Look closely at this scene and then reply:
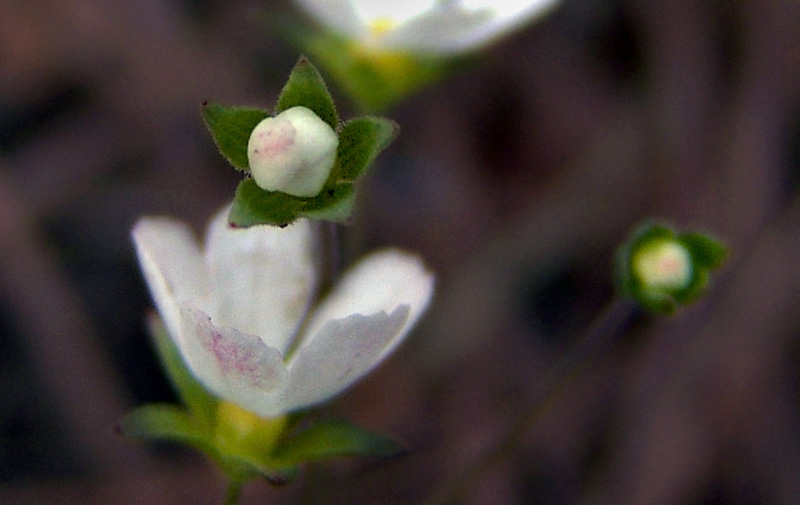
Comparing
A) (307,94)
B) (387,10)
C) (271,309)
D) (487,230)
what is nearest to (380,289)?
(271,309)

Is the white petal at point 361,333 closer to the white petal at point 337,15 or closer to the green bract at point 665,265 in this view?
the green bract at point 665,265

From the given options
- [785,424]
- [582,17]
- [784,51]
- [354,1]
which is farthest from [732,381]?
[354,1]

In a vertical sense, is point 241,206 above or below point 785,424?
above

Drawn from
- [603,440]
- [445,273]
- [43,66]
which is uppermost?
[43,66]

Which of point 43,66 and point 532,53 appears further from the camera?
point 532,53

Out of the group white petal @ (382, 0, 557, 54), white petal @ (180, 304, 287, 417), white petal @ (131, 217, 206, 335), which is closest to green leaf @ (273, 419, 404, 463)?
white petal @ (180, 304, 287, 417)

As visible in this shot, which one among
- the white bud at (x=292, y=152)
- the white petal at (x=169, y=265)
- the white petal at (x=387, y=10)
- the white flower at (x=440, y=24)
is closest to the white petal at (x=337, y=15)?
the white flower at (x=440, y=24)

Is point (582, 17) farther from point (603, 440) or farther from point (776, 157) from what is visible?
point (603, 440)

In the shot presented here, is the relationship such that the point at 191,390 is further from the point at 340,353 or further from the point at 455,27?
the point at 455,27
